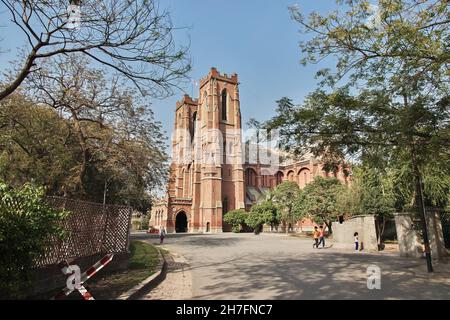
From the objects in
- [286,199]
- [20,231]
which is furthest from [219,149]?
[20,231]

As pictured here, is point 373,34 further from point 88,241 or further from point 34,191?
point 88,241

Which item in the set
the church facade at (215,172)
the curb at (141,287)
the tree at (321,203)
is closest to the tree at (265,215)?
the tree at (321,203)

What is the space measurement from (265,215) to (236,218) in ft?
28.9

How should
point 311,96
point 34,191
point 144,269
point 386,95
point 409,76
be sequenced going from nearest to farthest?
point 34,191 → point 409,76 → point 386,95 → point 311,96 → point 144,269

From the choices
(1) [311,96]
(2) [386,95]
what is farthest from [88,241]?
(2) [386,95]

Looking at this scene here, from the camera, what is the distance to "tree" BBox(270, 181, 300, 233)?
118 feet

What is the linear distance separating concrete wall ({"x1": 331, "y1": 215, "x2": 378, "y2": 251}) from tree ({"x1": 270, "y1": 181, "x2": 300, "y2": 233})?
13013 millimetres

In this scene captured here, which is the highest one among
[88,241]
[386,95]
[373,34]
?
[373,34]

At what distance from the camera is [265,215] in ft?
128

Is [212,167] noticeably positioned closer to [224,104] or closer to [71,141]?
[224,104]

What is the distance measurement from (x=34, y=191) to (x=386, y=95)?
327 inches

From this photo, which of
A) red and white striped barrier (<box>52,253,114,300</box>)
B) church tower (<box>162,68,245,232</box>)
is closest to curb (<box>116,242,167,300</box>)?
red and white striped barrier (<box>52,253,114,300</box>)

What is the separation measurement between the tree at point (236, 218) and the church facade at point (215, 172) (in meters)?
1.46
